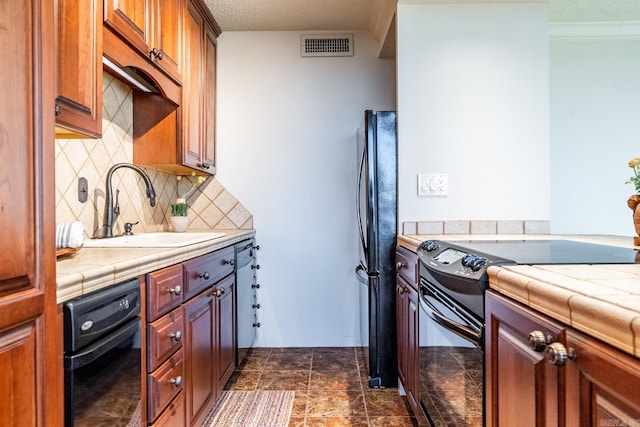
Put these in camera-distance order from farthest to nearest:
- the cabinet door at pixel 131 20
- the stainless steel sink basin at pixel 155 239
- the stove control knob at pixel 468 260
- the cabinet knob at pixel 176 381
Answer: the stainless steel sink basin at pixel 155 239, the cabinet door at pixel 131 20, the cabinet knob at pixel 176 381, the stove control knob at pixel 468 260

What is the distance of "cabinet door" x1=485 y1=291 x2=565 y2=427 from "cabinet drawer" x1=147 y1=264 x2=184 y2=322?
991 mm

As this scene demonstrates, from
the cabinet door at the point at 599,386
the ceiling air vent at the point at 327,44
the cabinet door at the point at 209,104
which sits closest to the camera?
the cabinet door at the point at 599,386

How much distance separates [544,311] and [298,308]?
7.54 feet

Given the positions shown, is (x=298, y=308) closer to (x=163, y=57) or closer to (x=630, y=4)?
(x=163, y=57)

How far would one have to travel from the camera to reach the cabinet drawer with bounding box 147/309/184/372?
3.85 ft

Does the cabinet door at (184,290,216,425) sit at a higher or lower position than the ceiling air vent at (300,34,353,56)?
lower

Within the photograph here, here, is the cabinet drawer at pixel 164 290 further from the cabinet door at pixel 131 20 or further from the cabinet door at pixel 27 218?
the cabinet door at pixel 131 20

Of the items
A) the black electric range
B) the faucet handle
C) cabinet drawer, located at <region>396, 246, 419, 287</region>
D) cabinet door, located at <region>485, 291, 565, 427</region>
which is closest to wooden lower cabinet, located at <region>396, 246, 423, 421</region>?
cabinet drawer, located at <region>396, 246, 419, 287</region>

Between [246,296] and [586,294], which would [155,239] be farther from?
[586,294]

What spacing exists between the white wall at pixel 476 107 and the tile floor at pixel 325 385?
3.44ft

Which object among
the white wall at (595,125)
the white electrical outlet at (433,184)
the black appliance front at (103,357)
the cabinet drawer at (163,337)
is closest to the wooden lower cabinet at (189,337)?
the cabinet drawer at (163,337)

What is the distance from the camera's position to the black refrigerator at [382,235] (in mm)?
2102

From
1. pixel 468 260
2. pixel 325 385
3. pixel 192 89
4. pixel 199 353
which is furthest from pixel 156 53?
pixel 325 385

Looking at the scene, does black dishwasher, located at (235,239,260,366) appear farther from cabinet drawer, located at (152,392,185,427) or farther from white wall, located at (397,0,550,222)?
white wall, located at (397,0,550,222)
